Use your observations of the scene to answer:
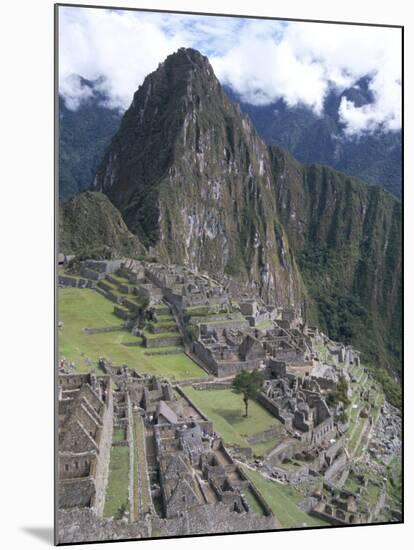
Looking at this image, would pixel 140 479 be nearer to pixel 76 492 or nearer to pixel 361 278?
Result: pixel 76 492

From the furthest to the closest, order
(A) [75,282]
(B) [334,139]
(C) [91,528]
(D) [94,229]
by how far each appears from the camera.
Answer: (D) [94,229] < (B) [334,139] < (A) [75,282] < (C) [91,528]

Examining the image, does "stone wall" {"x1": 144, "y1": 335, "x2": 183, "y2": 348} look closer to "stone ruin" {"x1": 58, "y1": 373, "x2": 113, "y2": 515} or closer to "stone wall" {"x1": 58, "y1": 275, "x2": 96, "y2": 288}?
"stone wall" {"x1": 58, "y1": 275, "x2": 96, "y2": 288}

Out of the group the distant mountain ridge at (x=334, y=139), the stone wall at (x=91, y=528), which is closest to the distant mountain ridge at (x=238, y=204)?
the distant mountain ridge at (x=334, y=139)

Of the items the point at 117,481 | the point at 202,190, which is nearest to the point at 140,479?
the point at 117,481

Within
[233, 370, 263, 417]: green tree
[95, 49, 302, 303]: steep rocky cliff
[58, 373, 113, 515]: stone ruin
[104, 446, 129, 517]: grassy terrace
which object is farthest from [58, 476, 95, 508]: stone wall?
[95, 49, 302, 303]: steep rocky cliff

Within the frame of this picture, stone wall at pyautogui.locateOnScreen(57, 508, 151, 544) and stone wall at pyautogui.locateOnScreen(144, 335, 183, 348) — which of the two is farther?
stone wall at pyautogui.locateOnScreen(144, 335, 183, 348)

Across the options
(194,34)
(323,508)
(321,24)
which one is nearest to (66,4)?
(194,34)

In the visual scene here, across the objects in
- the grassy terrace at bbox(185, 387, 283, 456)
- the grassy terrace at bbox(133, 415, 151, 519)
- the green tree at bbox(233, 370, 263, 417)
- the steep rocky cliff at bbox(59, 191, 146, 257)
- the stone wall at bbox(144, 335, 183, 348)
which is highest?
the steep rocky cliff at bbox(59, 191, 146, 257)

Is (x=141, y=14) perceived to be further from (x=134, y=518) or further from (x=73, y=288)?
(x=134, y=518)
